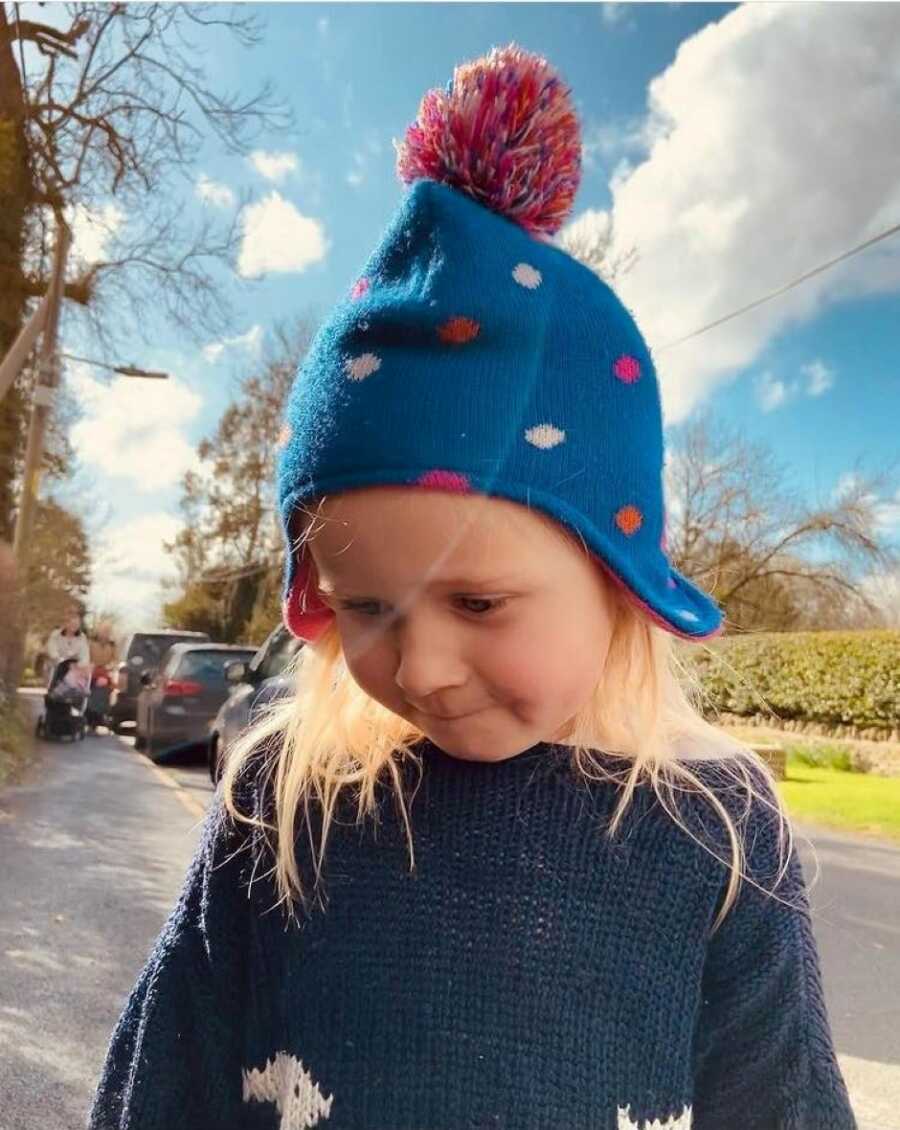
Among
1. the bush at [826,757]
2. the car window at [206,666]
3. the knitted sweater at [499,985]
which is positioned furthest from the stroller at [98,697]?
the knitted sweater at [499,985]

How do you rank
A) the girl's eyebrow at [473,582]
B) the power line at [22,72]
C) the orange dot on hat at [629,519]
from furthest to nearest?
the power line at [22,72] → the orange dot on hat at [629,519] → the girl's eyebrow at [473,582]

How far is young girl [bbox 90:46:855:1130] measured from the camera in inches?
41.4

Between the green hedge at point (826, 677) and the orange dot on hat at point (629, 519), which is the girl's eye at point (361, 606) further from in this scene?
the green hedge at point (826, 677)

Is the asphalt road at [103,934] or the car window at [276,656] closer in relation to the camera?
the asphalt road at [103,934]

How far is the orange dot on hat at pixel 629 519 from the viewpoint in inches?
44.4

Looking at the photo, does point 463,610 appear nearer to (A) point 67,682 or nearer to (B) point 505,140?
(B) point 505,140

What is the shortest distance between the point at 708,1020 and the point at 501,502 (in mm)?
614

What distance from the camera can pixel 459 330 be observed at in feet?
3.51

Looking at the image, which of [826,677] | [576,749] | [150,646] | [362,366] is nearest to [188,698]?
[150,646]

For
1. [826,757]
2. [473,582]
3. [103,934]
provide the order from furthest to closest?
[826,757] → [103,934] → [473,582]

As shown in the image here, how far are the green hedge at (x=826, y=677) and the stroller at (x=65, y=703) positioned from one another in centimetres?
757

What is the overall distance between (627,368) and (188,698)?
10310mm

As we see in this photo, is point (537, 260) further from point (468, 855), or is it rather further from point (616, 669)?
point (468, 855)

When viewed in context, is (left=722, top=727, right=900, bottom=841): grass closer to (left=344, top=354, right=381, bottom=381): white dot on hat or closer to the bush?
the bush
